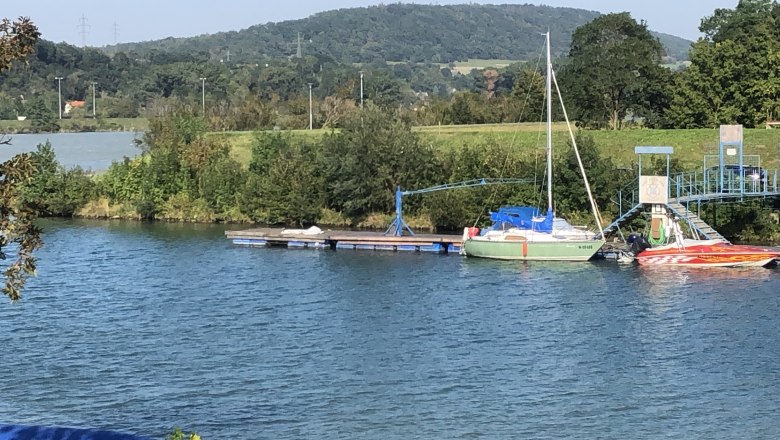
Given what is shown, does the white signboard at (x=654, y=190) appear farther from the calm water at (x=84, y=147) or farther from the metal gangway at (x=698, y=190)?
the calm water at (x=84, y=147)

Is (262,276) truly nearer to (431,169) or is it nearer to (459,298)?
(459,298)

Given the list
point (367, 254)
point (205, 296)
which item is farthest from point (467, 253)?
point (205, 296)

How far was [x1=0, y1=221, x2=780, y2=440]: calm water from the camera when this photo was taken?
96.4 ft

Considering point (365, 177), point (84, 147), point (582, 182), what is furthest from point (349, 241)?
point (84, 147)

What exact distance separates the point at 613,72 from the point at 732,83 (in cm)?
786

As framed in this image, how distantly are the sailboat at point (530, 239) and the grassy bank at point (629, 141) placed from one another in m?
15.4

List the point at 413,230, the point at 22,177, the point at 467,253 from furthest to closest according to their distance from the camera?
1. the point at 413,230
2. the point at 467,253
3. the point at 22,177

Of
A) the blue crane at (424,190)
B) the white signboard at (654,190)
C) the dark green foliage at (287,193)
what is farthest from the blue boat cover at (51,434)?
the dark green foliage at (287,193)

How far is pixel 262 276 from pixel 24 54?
33028mm

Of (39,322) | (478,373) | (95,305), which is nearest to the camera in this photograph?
(478,373)

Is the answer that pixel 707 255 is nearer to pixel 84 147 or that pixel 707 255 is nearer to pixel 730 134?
pixel 730 134

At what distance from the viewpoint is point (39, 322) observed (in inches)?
1639

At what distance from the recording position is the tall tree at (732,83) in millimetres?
78188

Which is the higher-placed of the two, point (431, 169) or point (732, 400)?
point (431, 169)
